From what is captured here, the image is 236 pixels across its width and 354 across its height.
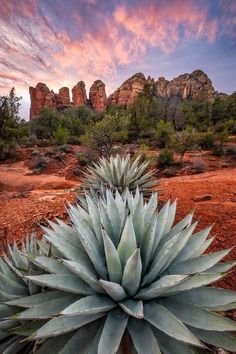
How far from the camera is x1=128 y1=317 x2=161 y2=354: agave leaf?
1204mm

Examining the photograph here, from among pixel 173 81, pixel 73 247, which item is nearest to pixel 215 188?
pixel 73 247

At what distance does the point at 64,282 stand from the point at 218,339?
0.89m

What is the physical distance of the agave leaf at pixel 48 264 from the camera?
4.85 ft

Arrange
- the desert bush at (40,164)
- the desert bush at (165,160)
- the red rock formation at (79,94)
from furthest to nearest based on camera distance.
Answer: the red rock formation at (79,94)
the desert bush at (40,164)
the desert bush at (165,160)

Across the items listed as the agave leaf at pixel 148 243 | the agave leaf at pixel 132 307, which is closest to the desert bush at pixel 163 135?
the agave leaf at pixel 148 243

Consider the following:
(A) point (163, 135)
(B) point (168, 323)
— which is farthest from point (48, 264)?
(A) point (163, 135)

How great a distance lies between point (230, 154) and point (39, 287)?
62.3 ft

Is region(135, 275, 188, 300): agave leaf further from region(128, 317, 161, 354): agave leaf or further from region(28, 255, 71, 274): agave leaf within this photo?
region(28, 255, 71, 274): agave leaf

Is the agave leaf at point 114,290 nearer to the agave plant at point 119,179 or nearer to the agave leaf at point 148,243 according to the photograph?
the agave leaf at point 148,243

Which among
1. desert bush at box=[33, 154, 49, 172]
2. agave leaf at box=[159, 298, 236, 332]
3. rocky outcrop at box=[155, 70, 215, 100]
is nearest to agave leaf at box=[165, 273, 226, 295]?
agave leaf at box=[159, 298, 236, 332]

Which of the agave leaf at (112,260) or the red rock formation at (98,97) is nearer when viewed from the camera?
the agave leaf at (112,260)

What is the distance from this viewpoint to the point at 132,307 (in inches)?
52.0

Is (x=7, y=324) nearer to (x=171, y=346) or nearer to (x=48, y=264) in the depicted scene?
(x=48, y=264)

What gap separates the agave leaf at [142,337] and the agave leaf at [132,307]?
0.09 metres
